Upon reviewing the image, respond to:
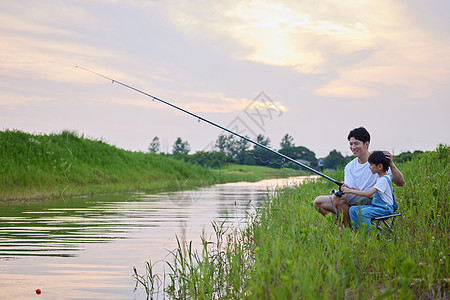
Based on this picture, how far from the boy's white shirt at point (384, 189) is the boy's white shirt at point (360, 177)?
45 cm

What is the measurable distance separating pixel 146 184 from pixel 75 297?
18.2 metres

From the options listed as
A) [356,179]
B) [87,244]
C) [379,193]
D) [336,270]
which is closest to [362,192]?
[379,193]

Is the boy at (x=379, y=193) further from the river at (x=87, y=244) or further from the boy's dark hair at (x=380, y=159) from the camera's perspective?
the river at (x=87, y=244)

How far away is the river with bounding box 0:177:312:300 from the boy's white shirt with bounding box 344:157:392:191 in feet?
5.72

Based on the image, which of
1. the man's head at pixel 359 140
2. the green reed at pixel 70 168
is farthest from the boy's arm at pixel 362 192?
the green reed at pixel 70 168

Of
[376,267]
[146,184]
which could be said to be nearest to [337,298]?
[376,267]

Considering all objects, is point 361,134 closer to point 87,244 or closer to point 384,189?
point 384,189

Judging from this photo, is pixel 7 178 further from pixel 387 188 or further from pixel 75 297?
pixel 387 188

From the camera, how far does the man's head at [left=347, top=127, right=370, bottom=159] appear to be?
5.89 m

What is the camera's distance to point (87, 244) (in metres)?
7.52

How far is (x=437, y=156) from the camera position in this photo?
1068cm

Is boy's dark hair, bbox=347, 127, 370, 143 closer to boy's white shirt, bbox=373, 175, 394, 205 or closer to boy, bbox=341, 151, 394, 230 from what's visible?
boy, bbox=341, 151, 394, 230

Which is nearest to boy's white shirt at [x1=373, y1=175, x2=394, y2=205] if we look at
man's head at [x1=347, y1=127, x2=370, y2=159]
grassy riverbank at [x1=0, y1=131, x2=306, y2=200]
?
man's head at [x1=347, y1=127, x2=370, y2=159]

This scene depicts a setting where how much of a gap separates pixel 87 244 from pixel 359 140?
4295 mm
